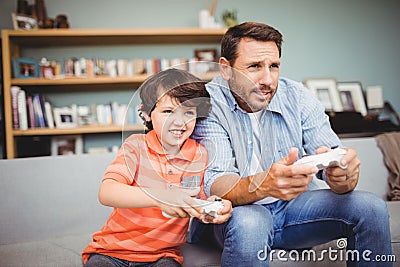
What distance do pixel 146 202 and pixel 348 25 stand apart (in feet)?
11.4

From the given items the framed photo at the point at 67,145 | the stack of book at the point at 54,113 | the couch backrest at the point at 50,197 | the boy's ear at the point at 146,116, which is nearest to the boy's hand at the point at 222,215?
the boy's ear at the point at 146,116

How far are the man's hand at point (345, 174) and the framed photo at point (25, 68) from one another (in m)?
2.72

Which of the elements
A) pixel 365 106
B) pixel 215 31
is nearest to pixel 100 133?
pixel 215 31

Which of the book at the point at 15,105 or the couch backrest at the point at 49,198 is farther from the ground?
A: the book at the point at 15,105

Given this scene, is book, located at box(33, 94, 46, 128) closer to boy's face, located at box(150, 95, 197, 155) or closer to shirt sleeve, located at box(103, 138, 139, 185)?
shirt sleeve, located at box(103, 138, 139, 185)

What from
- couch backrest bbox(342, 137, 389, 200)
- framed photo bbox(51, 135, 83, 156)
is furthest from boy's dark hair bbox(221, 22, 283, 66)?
framed photo bbox(51, 135, 83, 156)

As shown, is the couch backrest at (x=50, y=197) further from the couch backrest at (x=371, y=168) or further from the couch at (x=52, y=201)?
the couch backrest at (x=371, y=168)

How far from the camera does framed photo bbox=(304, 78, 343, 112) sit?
389 cm

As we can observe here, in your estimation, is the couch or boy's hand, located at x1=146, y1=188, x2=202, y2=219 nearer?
boy's hand, located at x1=146, y1=188, x2=202, y2=219

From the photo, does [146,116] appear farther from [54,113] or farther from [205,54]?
[205,54]

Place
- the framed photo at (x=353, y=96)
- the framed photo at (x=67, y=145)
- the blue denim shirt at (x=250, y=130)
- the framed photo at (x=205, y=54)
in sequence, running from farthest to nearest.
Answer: the framed photo at (x=353, y=96), the framed photo at (x=205, y=54), the framed photo at (x=67, y=145), the blue denim shirt at (x=250, y=130)

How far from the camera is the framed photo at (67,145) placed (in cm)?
360

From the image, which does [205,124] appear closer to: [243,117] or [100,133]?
[243,117]

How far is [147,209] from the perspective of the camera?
50.4 inches
